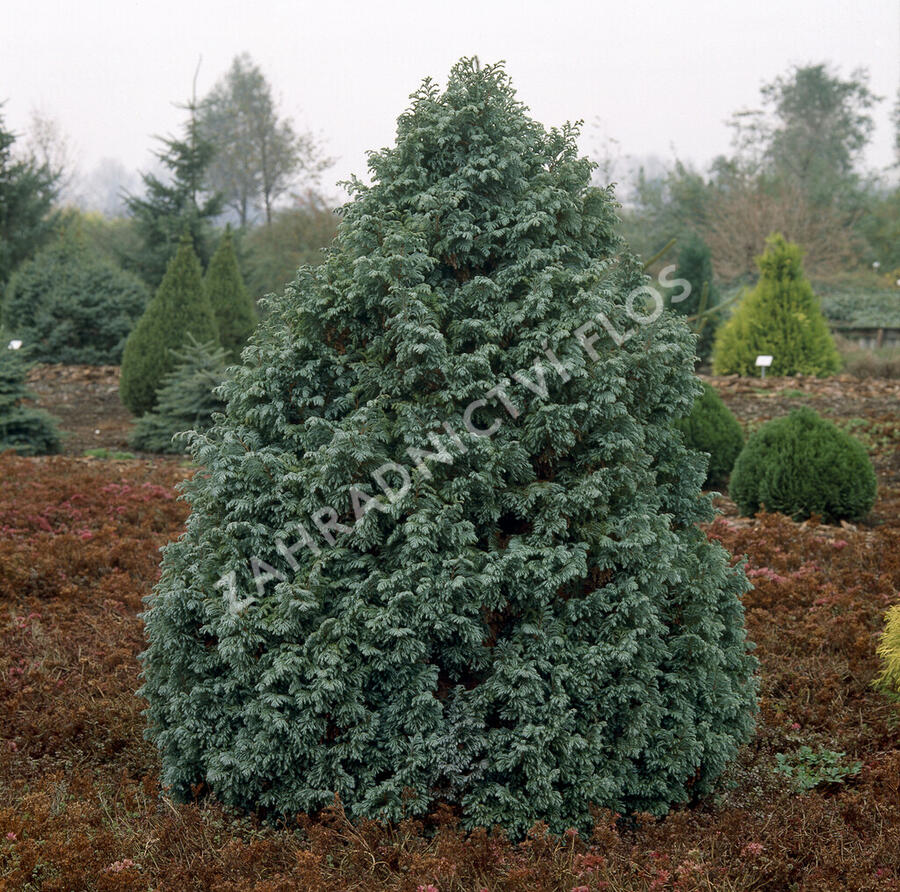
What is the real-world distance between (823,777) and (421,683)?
1571mm

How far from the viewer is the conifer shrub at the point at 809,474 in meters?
7.17

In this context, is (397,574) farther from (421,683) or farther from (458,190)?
(458,190)

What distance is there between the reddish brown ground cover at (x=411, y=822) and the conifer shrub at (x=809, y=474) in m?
0.90

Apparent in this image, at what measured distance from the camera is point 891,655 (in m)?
3.71

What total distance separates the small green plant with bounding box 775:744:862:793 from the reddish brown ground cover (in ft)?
0.12

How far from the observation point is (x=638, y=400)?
2969 millimetres

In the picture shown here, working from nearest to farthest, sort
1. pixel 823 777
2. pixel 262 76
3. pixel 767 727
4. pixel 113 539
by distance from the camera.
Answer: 1. pixel 823 777
2. pixel 767 727
3. pixel 113 539
4. pixel 262 76

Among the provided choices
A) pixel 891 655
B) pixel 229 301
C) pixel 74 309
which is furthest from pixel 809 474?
pixel 74 309

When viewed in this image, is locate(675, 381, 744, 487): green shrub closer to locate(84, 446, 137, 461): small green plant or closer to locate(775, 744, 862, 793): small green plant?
locate(775, 744, 862, 793): small green plant

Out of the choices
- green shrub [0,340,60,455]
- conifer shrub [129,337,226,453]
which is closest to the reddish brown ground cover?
green shrub [0,340,60,455]

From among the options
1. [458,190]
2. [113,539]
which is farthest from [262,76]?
[458,190]

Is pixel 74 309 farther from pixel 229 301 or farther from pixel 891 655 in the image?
pixel 891 655

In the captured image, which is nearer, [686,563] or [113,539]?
[686,563]

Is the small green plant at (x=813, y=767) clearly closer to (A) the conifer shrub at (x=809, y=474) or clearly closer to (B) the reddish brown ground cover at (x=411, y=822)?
(B) the reddish brown ground cover at (x=411, y=822)
